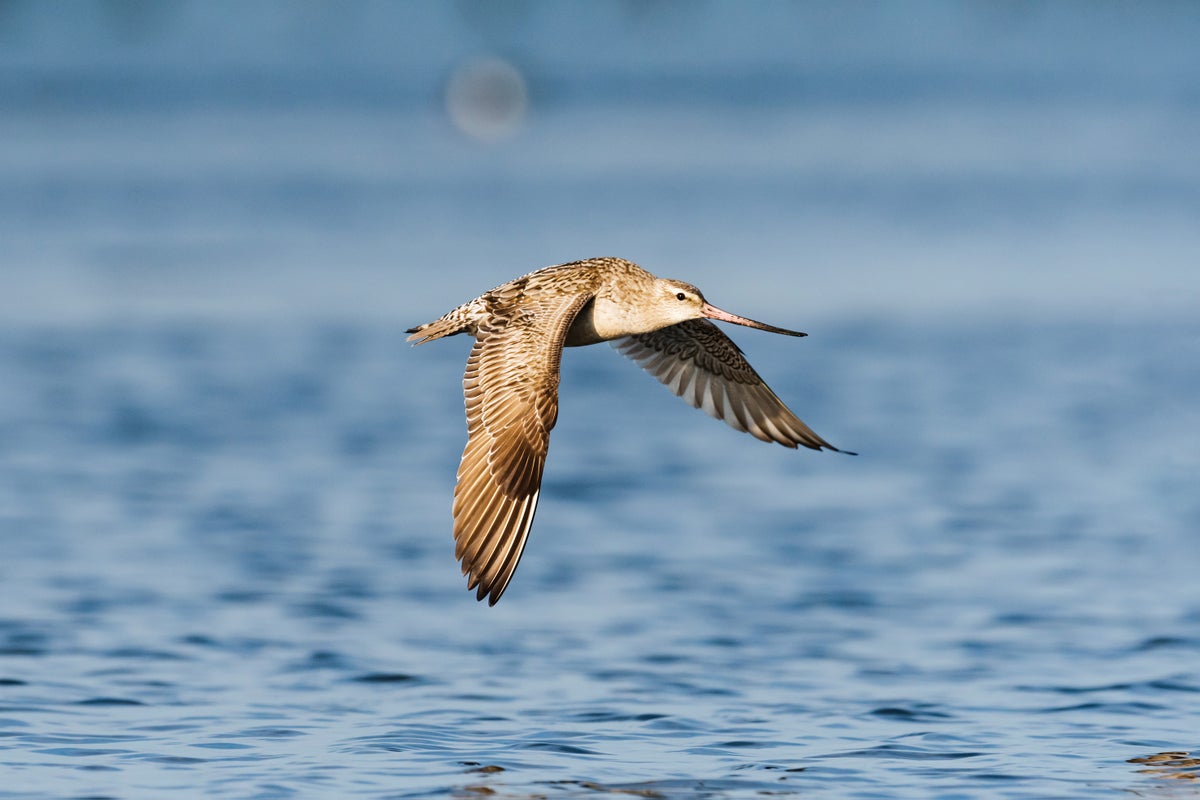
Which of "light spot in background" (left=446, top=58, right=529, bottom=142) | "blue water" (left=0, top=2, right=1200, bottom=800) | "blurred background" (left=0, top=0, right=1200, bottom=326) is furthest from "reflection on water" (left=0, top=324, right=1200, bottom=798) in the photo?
"light spot in background" (left=446, top=58, right=529, bottom=142)

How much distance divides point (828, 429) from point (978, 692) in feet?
20.3

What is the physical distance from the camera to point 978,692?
8859mm

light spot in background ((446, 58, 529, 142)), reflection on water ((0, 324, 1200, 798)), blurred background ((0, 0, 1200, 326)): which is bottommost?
reflection on water ((0, 324, 1200, 798))

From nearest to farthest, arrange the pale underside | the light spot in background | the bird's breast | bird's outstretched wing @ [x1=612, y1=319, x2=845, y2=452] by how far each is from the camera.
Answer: the pale underside < the bird's breast < bird's outstretched wing @ [x1=612, y1=319, x2=845, y2=452] < the light spot in background

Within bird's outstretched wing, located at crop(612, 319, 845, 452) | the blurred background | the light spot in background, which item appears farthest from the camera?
the light spot in background

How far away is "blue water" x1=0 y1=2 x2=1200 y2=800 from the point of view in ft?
26.5

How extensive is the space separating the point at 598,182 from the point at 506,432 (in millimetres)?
26282

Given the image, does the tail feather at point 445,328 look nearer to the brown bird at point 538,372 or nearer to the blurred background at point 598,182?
the brown bird at point 538,372

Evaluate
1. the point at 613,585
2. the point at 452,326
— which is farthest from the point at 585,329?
the point at 613,585

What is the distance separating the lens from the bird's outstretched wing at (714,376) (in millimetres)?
8648

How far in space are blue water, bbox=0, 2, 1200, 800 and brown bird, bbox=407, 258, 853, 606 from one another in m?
1.04

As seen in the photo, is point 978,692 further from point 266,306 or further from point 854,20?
point 854,20

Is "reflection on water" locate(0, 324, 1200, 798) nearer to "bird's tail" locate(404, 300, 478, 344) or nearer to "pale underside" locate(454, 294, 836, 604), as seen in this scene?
"pale underside" locate(454, 294, 836, 604)

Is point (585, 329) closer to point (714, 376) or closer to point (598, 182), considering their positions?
point (714, 376)
